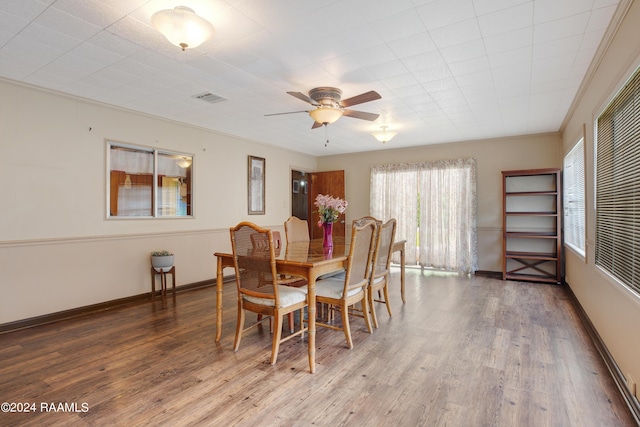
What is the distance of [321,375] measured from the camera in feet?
7.81

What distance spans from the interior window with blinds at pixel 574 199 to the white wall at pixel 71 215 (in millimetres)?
5096

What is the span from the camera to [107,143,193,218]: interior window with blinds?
420 cm

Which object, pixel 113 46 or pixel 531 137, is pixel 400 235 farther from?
pixel 113 46

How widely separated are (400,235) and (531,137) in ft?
9.34

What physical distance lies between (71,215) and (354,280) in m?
3.26

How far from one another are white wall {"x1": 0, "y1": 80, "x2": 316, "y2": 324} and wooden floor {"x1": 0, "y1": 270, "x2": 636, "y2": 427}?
0.46 m

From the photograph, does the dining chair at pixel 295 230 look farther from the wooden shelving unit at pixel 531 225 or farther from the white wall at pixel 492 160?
the wooden shelving unit at pixel 531 225

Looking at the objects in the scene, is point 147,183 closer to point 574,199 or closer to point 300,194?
point 300,194

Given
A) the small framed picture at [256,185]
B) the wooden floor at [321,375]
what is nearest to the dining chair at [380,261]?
the wooden floor at [321,375]

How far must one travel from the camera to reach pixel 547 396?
82.7 inches

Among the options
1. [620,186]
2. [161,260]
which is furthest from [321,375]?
[161,260]

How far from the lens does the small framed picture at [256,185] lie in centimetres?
610

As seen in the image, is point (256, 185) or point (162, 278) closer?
point (162, 278)

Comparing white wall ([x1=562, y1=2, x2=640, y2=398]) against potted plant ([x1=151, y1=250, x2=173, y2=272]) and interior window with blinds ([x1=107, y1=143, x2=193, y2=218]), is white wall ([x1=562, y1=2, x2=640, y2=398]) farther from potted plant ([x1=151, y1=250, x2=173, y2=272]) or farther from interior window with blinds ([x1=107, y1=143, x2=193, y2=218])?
interior window with blinds ([x1=107, y1=143, x2=193, y2=218])
